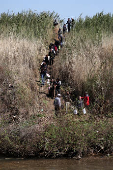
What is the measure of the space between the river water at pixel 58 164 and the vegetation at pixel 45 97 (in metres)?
0.37

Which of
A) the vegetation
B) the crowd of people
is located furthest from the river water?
the crowd of people

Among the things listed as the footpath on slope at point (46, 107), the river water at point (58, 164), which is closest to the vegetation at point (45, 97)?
the footpath on slope at point (46, 107)

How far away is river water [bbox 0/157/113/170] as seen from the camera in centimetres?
1271

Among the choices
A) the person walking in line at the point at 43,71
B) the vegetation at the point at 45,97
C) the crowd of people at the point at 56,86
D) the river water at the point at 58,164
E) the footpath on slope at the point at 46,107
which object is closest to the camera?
the river water at the point at 58,164

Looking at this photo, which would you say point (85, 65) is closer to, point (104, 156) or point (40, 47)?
point (40, 47)

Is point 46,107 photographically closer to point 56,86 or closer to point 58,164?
point 56,86

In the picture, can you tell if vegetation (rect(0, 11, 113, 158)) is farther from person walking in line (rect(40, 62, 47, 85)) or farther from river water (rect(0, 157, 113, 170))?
person walking in line (rect(40, 62, 47, 85))

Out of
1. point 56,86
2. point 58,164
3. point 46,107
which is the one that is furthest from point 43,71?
point 58,164

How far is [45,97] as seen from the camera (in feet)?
63.0

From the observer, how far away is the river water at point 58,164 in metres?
12.7

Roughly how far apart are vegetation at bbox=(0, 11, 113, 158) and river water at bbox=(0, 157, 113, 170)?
368 mm

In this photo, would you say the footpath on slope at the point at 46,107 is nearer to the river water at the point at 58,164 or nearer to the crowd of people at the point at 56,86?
the crowd of people at the point at 56,86

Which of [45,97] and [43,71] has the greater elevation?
[43,71]

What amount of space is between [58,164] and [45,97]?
6.59 meters
